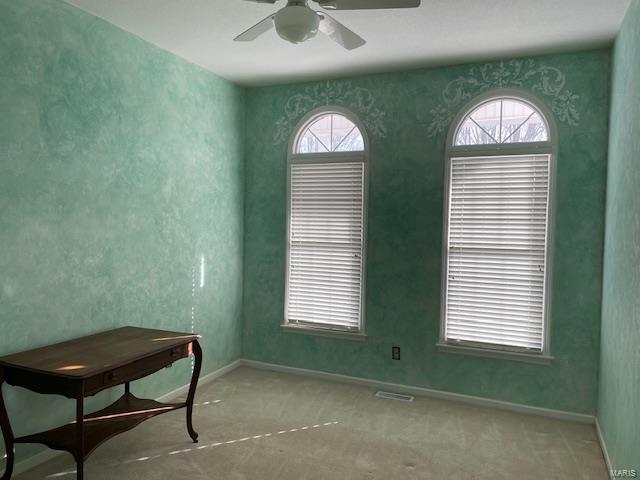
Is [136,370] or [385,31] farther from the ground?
[385,31]

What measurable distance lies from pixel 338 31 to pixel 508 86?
1943mm

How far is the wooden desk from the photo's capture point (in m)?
2.29

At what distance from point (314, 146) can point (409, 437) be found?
267 cm

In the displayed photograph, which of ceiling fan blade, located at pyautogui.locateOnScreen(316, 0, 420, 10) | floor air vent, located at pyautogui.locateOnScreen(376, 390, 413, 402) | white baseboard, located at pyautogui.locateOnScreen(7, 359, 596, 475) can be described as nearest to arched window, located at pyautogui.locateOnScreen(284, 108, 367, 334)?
white baseboard, located at pyautogui.locateOnScreen(7, 359, 596, 475)

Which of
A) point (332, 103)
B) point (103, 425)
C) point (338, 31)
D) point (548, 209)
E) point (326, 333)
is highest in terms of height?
point (332, 103)

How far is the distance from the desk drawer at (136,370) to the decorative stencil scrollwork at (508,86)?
8.73 ft

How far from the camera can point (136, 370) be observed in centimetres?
263

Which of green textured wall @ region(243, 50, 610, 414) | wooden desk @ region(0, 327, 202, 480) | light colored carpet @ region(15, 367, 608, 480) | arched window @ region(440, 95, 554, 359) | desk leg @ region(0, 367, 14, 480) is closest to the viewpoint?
wooden desk @ region(0, 327, 202, 480)

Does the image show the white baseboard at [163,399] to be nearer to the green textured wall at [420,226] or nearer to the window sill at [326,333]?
the green textured wall at [420,226]

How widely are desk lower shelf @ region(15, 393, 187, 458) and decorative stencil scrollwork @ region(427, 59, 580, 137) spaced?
304 centimetres

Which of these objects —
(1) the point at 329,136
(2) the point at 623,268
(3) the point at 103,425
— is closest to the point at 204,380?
(3) the point at 103,425

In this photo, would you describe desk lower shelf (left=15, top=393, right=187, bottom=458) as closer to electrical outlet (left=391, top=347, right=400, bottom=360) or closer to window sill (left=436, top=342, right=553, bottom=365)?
electrical outlet (left=391, top=347, right=400, bottom=360)

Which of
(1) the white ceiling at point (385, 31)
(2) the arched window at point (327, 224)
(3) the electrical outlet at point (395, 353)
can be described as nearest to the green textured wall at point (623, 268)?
(1) the white ceiling at point (385, 31)

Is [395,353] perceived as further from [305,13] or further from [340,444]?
[305,13]
